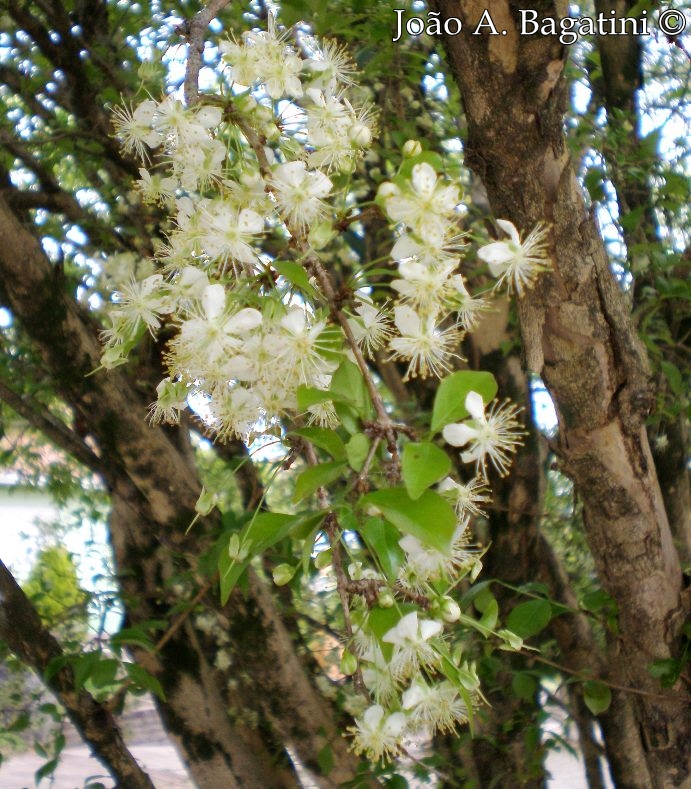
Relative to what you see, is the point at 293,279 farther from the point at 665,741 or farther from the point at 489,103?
the point at 665,741

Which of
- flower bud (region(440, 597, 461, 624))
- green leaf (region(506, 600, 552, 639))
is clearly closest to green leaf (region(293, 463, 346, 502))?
flower bud (region(440, 597, 461, 624))

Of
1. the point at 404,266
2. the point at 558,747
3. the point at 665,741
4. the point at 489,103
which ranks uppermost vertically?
the point at 489,103

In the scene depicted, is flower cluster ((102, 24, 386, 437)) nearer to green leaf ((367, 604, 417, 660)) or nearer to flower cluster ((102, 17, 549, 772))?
flower cluster ((102, 17, 549, 772))

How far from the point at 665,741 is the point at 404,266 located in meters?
0.86

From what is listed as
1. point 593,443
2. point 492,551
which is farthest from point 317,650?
point 593,443

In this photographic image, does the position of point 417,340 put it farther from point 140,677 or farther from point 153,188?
point 140,677

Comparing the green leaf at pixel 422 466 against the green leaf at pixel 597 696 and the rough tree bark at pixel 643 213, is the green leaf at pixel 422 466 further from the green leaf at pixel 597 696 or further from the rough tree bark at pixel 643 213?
the rough tree bark at pixel 643 213

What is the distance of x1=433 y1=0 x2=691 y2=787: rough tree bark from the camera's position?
900 mm

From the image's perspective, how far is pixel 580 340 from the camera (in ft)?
3.18

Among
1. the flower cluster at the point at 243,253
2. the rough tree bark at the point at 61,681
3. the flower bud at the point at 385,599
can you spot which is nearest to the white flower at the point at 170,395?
the flower cluster at the point at 243,253

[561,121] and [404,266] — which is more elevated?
[561,121]

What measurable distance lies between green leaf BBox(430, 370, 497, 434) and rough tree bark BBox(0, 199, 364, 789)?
0.86 metres

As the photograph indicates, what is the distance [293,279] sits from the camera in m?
0.58

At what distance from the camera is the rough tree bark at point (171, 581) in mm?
1370
